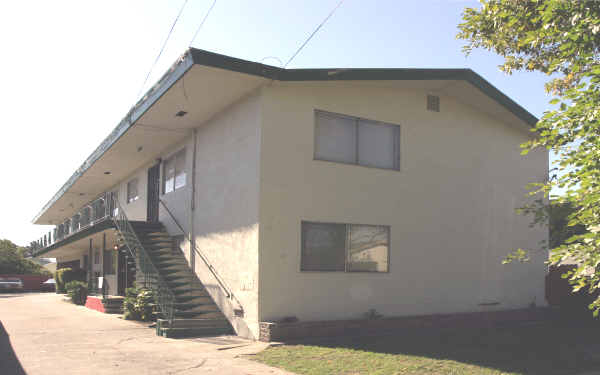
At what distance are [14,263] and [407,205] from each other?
50.6 metres

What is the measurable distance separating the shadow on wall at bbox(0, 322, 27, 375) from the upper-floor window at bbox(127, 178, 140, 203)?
37.2 feet

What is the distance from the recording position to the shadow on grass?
8.91m

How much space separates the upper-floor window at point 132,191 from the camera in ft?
72.3

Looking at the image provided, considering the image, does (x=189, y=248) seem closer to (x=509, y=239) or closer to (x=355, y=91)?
(x=355, y=91)

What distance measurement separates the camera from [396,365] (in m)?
8.63

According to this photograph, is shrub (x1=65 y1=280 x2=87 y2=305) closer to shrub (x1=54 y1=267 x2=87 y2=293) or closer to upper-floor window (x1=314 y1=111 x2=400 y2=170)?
shrub (x1=54 y1=267 x2=87 y2=293)

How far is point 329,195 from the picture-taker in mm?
12367

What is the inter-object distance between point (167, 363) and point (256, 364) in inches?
57.7

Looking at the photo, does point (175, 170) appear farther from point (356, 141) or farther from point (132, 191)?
point (356, 141)

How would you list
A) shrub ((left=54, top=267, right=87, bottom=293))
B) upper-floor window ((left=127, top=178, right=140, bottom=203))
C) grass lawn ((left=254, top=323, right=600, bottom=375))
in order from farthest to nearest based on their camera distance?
shrub ((left=54, top=267, right=87, bottom=293)) < upper-floor window ((left=127, top=178, right=140, bottom=203)) < grass lawn ((left=254, top=323, right=600, bottom=375))

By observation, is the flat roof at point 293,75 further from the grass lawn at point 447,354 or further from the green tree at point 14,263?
the green tree at point 14,263

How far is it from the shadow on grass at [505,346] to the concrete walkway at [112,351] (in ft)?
6.64

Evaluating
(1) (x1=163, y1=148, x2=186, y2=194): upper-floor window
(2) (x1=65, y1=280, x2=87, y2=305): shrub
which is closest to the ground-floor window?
(1) (x1=163, y1=148, x2=186, y2=194): upper-floor window

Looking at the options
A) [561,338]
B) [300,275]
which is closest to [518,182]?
[561,338]
